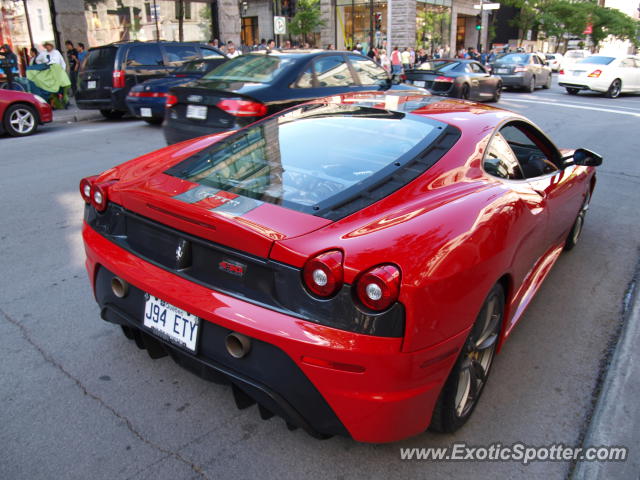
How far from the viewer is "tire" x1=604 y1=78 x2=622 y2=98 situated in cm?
2077

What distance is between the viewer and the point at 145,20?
71.2ft

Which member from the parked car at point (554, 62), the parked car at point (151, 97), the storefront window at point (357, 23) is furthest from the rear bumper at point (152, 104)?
the parked car at point (554, 62)

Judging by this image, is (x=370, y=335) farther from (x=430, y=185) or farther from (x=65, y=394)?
(x=65, y=394)

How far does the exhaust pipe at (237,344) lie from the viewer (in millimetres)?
2146

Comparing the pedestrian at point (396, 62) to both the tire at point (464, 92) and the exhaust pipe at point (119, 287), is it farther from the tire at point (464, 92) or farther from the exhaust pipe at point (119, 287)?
the exhaust pipe at point (119, 287)

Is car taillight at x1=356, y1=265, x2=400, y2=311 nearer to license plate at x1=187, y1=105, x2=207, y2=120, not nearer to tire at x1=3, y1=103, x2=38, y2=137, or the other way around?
license plate at x1=187, y1=105, x2=207, y2=120

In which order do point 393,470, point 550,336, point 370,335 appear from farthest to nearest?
1. point 550,336
2. point 393,470
3. point 370,335

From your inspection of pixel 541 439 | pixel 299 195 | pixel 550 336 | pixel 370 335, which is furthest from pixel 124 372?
pixel 550 336

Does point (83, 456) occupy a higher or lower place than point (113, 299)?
lower

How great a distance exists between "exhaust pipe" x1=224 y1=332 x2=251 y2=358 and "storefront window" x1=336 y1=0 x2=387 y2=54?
3740 cm

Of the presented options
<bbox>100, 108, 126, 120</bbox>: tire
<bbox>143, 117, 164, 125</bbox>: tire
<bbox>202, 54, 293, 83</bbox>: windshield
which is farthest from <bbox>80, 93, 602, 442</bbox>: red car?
<bbox>100, 108, 126, 120</bbox>: tire

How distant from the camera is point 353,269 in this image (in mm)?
2012

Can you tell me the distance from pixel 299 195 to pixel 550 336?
2053 millimetres

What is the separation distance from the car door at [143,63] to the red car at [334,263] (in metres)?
10.4
